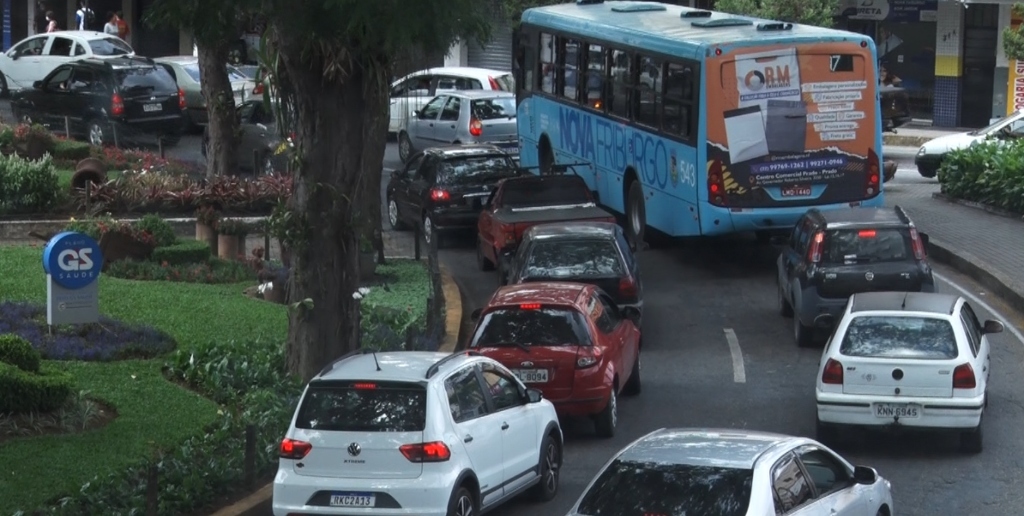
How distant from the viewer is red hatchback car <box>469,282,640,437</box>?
14383mm

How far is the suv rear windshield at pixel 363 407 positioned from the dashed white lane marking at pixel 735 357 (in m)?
6.89

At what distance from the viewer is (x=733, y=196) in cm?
2094

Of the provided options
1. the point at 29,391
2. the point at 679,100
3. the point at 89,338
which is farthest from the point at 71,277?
the point at 679,100

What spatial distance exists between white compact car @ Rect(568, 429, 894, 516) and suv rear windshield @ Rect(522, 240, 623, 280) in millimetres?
8265

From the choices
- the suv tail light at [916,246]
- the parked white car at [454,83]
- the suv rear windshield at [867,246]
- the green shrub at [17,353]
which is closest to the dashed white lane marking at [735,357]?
the suv rear windshield at [867,246]

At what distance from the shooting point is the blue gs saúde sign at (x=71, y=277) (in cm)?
1452

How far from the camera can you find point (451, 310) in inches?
771

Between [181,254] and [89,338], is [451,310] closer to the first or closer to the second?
[181,254]

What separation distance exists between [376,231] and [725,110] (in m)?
5.16

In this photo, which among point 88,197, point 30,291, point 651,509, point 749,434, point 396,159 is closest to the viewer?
point 651,509

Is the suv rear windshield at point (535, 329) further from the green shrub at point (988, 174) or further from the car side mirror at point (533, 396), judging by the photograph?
the green shrub at point (988, 174)

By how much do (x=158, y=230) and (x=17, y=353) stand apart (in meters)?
7.49

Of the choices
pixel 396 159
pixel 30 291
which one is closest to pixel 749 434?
pixel 30 291

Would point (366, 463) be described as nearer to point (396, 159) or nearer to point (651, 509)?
point (651, 509)
